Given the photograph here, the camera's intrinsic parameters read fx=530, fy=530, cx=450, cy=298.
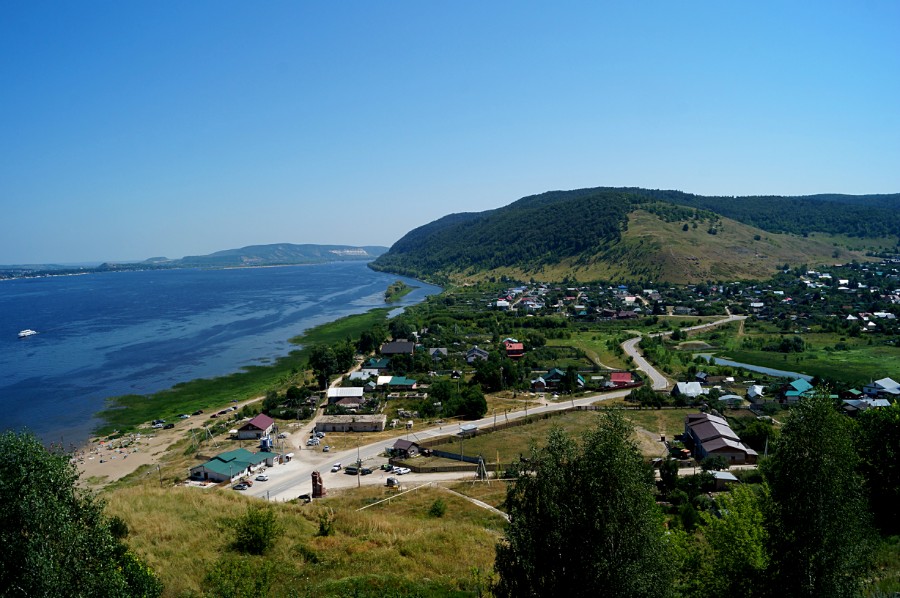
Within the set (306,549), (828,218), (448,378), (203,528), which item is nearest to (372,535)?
(306,549)

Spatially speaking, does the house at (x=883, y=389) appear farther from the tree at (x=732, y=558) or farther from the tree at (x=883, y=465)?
the tree at (x=732, y=558)

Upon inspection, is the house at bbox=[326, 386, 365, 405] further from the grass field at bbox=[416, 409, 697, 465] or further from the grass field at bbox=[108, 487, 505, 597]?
the grass field at bbox=[108, 487, 505, 597]

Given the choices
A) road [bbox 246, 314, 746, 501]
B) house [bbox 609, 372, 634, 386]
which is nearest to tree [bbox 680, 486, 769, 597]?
road [bbox 246, 314, 746, 501]

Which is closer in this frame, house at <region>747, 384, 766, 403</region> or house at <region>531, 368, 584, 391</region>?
house at <region>747, 384, 766, 403</region>

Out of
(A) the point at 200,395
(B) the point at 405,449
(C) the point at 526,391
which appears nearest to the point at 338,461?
(B) the point at 405,449

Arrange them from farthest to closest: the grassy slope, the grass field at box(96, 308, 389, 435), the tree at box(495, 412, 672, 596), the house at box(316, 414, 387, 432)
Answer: the grassy slope → the grass field at box(96, 308, 389, 435) → the house at box(316, 414, 387, 432) → the tree at box(495, 412, 672, 596)

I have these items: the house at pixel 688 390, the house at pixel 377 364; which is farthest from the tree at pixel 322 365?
the house at pixel 688 390

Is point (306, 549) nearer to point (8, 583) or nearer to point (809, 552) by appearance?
point (8, 583)
